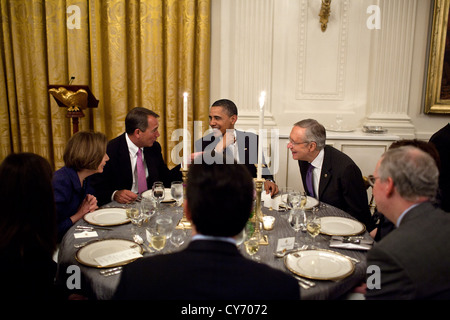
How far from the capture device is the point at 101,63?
458 cm

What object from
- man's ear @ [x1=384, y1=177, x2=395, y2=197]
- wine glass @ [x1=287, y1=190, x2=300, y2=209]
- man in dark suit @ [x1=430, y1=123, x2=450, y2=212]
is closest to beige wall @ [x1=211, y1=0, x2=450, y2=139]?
man in dark suit @ [x1=430, y1=123, x2=450, y2=212]

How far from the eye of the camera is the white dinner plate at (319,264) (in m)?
1.68

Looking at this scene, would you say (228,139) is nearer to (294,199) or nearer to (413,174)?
(294,199)

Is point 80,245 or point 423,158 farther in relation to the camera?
point 80,245

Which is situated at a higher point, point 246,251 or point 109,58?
point 109,58

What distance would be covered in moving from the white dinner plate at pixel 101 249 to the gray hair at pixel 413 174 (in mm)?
1168

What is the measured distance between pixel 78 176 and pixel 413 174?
6.41 feet

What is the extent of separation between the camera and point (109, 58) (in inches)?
179

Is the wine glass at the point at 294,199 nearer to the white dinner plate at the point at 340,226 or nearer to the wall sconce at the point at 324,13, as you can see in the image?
the white dinner plate at the point at 340,226

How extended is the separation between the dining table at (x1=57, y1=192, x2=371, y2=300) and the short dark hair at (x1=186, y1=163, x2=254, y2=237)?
54cm

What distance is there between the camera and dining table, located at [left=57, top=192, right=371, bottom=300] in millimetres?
1620

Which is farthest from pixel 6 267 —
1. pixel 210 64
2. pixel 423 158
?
pixel 210 64

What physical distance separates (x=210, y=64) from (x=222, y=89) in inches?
13.2
